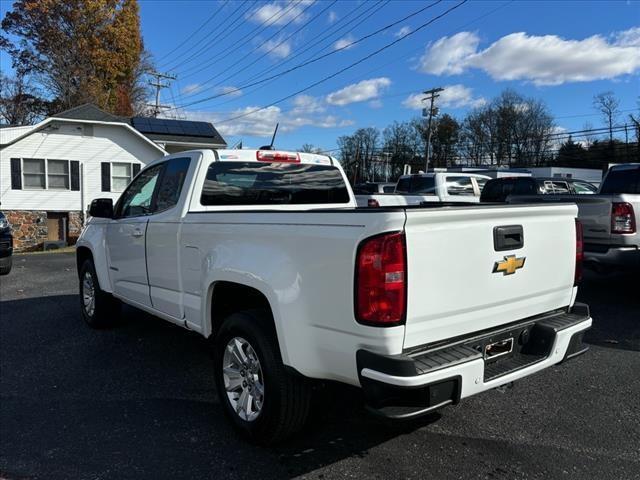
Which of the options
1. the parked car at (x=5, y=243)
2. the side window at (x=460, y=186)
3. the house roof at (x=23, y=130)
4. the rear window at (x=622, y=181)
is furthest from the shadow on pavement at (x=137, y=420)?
the house roof at (x=23, y=130)

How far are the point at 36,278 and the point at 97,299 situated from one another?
5.63 meters

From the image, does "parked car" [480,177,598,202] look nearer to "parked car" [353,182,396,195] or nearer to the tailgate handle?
the tailgate handle

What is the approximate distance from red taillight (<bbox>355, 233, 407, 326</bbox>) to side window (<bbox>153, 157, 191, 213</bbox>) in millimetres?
2302

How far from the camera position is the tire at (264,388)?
2982mm

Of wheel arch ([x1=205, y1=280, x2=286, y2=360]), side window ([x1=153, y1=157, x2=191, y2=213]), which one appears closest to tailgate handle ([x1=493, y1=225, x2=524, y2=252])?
wheel arch ([x1=205, y1=280, x2=286, y2=360])

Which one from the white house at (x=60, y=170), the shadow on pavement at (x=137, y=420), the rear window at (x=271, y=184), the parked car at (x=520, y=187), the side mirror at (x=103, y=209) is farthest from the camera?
Result: the white house at (x=60, y=170)

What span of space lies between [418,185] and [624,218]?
8.57 m

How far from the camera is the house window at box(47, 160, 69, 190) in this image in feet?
75.5

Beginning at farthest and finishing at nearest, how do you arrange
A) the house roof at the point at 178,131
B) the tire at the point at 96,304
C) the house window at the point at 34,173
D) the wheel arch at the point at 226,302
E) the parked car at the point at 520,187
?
the house roof at the point at 178,131 < the house window at the point at 34,173 < the parked car at the point at 520,187 < the tire at the point at 96,304 < the wheel arch at the point at 226,302

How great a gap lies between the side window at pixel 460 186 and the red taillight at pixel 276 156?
10.7 m

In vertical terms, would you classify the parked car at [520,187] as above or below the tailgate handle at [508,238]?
above

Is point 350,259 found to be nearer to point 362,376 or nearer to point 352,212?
point 352,212

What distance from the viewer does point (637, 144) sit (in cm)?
6078

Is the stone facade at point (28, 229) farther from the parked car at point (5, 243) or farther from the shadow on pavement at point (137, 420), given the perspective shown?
the shadow on pavement at point (137, 420)
